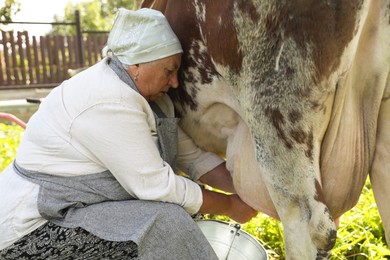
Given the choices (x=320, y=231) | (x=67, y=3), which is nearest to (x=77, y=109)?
(x=320, y=231)

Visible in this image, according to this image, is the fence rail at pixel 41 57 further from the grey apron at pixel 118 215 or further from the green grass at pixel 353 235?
the grey apron at pixel 118 215

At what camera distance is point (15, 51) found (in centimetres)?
962

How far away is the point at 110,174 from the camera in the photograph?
6.26ft

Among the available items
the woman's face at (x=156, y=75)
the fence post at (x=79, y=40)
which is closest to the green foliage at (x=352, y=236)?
the woman's face at (x=156, y=75)

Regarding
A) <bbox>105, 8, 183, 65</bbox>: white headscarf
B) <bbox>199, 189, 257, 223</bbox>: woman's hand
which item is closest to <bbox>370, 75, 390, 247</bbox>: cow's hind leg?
<bbox>199, 189, 257, 223</bbox>: woman's hand

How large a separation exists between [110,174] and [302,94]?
0.74 m

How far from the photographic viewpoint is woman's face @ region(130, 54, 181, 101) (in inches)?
73.6

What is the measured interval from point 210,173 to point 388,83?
35.3 inches

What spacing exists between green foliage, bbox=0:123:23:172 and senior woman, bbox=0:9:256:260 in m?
2.30

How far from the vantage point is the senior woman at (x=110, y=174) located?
180 centimetres

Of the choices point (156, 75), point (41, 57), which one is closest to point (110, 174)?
point (156, 75)

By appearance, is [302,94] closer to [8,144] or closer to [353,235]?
[353,235]

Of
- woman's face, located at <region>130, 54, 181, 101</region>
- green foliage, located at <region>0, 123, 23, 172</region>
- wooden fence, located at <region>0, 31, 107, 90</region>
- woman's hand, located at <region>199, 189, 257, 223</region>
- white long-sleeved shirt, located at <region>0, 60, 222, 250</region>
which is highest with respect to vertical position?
woman's face, located at <region>130, 54, 181, 101</region>

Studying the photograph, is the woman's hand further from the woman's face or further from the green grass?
the green grass
